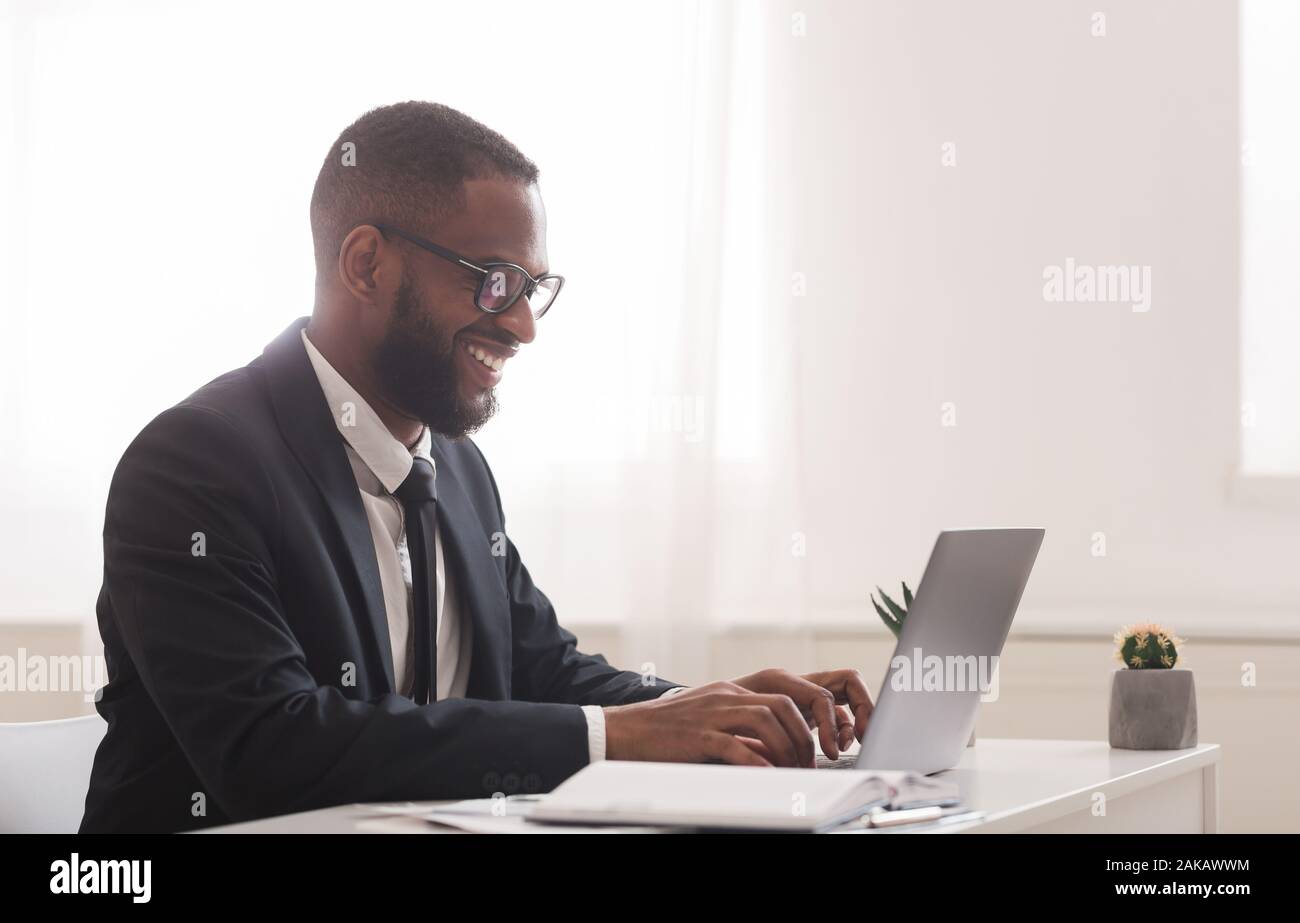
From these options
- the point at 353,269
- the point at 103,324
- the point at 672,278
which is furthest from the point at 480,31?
the point at 353,269

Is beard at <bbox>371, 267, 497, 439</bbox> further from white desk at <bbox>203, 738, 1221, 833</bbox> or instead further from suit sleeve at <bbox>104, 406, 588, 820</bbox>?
white desk at <bbox>203, 738, 1221, 833</bbox>

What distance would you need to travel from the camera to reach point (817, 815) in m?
0.92

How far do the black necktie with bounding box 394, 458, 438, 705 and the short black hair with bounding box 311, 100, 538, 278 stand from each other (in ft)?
1.01

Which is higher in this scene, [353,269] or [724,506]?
[353,269]

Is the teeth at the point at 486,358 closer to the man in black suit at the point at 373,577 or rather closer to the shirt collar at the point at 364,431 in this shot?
the man in black suit at the point at 373,577

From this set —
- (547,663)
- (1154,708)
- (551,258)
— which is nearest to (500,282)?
(547,663)

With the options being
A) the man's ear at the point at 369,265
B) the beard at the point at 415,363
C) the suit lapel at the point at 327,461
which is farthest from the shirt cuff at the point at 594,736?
the man's ear at the point at 369,265

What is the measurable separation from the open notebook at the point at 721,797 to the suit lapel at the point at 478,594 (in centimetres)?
64

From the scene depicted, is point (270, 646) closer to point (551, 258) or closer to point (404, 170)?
point (404, 170)

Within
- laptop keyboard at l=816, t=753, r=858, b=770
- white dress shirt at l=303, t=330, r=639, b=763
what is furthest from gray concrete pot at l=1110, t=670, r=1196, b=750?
white dress shirt at l=303, t=330, r=639, b=763

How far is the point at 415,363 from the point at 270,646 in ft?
1.67

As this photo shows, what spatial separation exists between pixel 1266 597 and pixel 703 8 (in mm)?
1682

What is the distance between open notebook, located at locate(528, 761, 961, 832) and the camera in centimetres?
93
